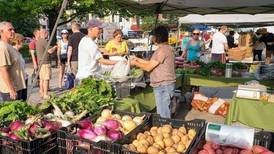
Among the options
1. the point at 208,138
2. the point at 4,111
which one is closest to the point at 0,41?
the point at 4,111

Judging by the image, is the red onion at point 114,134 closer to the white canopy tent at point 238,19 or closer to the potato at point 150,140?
the potato at point 150,140

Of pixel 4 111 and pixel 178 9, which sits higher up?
pixel 178 9

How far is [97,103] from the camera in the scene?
4355 mm

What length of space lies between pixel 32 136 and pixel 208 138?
1.51 meters

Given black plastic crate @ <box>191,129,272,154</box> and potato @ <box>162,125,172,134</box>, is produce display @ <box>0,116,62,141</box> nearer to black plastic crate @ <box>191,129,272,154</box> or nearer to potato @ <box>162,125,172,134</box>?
potato @ <box>162,125,172,134</box>

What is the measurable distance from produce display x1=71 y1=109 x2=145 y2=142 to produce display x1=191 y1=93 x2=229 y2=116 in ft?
14.9

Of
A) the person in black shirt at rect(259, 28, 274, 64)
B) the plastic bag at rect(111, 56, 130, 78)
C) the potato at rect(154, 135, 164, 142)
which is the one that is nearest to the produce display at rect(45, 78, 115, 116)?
the plastic bag at rect(111, 56, 130, 78)

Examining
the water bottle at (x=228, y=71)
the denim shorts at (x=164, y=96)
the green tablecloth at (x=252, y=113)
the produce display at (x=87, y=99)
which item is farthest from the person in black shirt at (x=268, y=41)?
the produce display at (x=87, y=99)

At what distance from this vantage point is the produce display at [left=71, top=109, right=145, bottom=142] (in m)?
3.10

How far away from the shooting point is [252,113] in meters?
5.59

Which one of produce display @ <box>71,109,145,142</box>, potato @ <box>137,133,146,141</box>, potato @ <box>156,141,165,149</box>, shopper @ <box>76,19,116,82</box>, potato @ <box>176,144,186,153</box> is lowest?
potato @ <box>176,144,186,153</box>

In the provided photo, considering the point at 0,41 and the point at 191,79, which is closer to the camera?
the point at 0,41

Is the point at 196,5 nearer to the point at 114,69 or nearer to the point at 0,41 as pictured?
the point at 114,69

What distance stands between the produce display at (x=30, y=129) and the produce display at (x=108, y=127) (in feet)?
0.88
